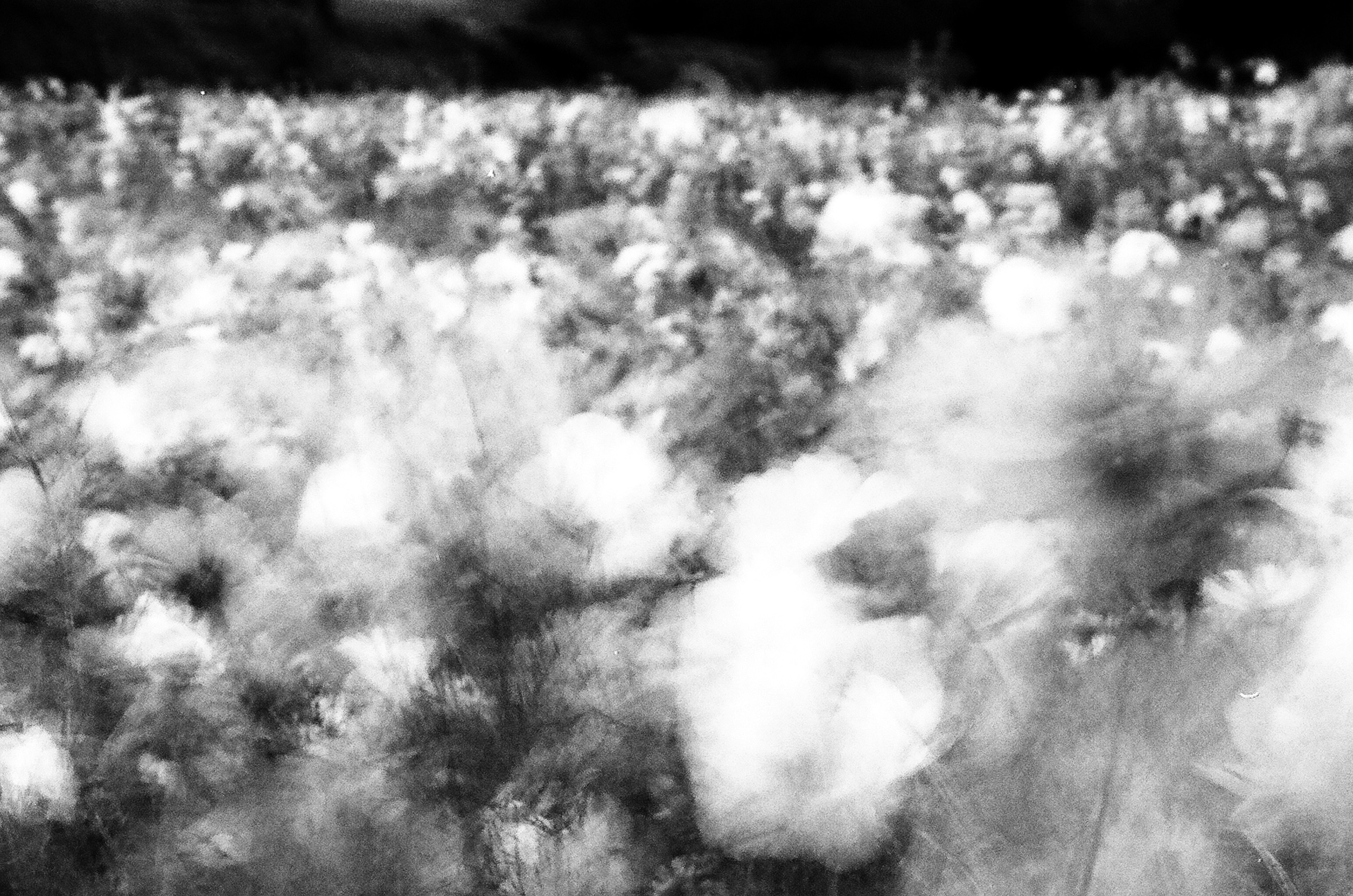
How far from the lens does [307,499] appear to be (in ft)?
2.46

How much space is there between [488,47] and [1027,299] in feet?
29.8

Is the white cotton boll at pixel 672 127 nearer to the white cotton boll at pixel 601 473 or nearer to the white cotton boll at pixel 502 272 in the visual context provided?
the white cotton boll at pixel 502 272

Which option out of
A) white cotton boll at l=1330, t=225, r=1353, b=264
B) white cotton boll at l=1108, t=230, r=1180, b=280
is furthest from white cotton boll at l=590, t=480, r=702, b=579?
white cotton boll at l=1330, t=225, r=1353, b=264

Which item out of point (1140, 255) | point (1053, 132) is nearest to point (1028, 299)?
point (1140, 255)

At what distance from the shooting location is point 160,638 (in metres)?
0.73

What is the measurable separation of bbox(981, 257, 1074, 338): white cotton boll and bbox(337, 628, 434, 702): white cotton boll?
54 cm

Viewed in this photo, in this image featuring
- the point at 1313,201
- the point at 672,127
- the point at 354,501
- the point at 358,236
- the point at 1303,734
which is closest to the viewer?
the point at 1303,734

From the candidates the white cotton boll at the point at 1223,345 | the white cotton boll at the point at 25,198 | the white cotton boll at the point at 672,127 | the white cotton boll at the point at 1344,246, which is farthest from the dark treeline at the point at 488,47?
the white cotton boll at the point at 1223,345

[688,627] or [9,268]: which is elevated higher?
[9,268]

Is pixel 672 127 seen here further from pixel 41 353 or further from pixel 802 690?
pixel 802 690

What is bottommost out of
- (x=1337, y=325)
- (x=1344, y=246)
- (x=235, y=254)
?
(x=1337, y=325)

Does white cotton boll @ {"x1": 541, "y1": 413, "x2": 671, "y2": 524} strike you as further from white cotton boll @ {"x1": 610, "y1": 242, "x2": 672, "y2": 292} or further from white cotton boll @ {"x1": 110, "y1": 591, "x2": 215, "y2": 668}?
white cotton boll @ {"x1": 610, "y1": 242, "x2": 672, "y2": 292}

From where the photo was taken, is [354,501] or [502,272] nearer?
[354,501]

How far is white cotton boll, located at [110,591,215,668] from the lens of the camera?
0.73m
